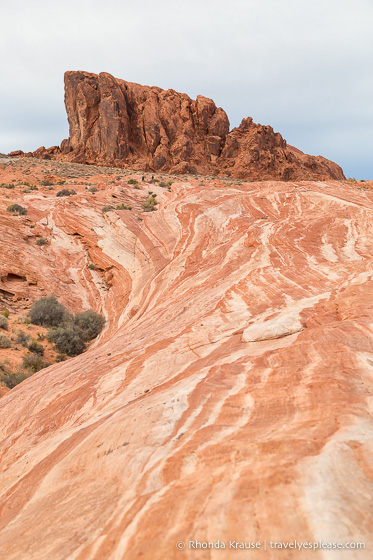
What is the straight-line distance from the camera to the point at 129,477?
13.0 feet

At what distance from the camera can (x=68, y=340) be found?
15797mm

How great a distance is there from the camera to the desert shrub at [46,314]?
668 inches

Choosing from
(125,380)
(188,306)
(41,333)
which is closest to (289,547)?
(125,380)

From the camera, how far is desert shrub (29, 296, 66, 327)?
668 inches

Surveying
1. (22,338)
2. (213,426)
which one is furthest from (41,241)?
(213,426)

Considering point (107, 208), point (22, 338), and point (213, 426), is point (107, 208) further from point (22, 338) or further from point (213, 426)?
point (213, 426)

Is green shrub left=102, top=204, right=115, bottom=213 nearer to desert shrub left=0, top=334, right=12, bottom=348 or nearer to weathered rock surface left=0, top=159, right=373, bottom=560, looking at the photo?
desert shrub left=0, top=334, right=12, bottom=348

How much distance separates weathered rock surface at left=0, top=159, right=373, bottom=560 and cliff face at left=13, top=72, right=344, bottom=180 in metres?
56.7

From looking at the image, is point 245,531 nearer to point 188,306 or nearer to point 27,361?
point 188,306

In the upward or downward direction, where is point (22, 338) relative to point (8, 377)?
upward

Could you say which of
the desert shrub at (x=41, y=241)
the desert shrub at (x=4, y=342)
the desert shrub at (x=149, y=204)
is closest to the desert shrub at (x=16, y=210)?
the desert shrub at (x=41, y=241)

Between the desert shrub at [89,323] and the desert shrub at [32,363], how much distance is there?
7.67 feet

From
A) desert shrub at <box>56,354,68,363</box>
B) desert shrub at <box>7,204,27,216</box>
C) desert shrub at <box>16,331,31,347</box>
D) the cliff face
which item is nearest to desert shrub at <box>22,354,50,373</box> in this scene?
desert shrub at <box>56,354,68,363</box>

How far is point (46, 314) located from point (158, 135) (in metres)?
58.2
